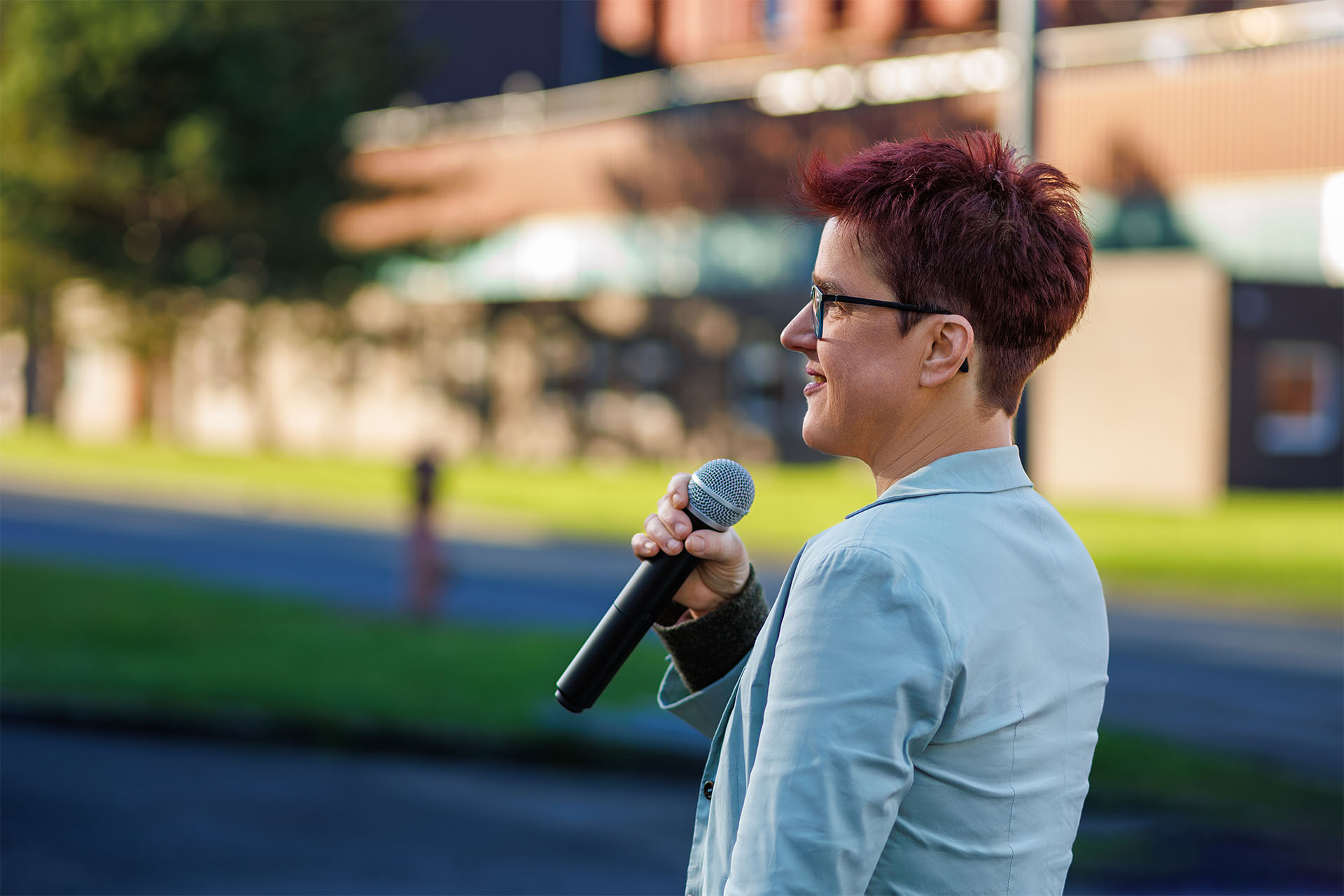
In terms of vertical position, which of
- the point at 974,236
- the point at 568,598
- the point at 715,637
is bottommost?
the point at 568,598

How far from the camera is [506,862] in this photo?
19.1 feet

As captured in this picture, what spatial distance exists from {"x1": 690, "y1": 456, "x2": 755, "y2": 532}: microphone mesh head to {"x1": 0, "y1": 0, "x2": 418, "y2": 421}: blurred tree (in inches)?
983

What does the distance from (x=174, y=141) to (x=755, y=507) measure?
12.2 m

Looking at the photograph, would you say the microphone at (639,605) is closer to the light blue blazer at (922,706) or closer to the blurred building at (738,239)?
the light blue blazer at (922,706)

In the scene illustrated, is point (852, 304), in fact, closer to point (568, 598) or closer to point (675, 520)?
point (675, 520)

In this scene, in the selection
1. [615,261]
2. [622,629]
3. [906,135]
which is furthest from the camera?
[615,261]

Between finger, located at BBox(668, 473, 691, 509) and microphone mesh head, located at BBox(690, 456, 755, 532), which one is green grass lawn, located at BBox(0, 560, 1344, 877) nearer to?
microphone mesh head, located at BBox(690, 456, 755, 532)

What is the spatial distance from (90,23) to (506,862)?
23.2 meters

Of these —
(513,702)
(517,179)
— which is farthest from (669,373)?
(513,702)

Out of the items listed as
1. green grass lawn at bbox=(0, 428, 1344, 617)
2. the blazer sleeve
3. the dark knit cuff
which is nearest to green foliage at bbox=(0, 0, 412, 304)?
green grass lawn at bbox=(0, 428, 1344, 617)

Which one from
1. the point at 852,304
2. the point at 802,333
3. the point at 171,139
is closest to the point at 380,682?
the point at 802,333

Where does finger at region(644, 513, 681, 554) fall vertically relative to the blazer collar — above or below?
below

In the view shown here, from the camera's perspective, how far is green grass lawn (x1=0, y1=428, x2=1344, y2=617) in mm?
15133

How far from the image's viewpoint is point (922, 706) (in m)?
1.48
